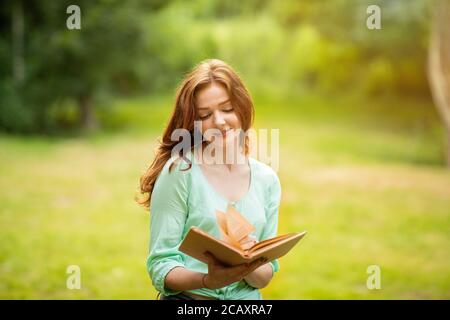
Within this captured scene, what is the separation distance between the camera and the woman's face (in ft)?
5.03

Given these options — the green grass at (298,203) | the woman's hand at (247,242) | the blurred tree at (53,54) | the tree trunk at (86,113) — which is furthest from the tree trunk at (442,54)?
the woman's hand at (247,242)

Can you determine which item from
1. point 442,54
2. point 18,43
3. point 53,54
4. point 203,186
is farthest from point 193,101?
point 18,43

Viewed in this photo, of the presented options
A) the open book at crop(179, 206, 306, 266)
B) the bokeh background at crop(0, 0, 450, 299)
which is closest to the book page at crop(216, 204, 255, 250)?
the open book at crop(179, 206, 306, 266)

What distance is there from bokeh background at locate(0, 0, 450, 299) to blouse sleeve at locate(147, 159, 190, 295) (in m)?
2.96

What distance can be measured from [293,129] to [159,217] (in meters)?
6.08

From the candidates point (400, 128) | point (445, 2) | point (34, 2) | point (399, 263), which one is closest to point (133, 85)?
point (34, 2)

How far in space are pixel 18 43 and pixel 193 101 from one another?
5.93m

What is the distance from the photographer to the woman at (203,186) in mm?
1513

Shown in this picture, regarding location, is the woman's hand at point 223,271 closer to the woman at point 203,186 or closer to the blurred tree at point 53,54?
the woman at point 203,186

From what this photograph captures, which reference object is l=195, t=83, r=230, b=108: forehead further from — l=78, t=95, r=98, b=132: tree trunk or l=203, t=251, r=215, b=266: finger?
l=78, t=95, r=98, b=132: tree trunk

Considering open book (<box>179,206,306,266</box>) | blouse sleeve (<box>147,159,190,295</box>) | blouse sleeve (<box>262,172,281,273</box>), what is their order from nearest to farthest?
open book (<box>179,206,306,266</box>) < blouse sleeve (<box>147,159,190,295</box>) < blouse sleeve (<box>262,172,281,273</box>)

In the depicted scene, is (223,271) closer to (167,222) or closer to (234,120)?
(167,222)

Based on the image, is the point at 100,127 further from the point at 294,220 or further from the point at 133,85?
the point at 294,220

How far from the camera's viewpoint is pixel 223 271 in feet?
4.67
